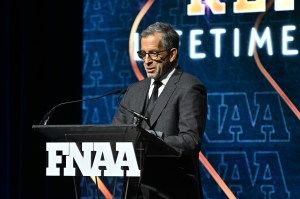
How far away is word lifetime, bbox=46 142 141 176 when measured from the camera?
1.94 m

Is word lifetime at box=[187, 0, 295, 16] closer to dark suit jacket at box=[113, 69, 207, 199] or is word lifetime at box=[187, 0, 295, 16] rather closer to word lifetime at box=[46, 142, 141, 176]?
dark suit jacket at box=[113, 69, 207, 199]

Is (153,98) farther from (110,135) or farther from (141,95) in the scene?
(110,135)

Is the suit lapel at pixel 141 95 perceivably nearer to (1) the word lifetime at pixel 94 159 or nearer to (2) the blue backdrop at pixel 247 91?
(1) the word lifetime at pixel 94 159

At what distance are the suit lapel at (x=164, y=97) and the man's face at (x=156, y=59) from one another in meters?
0.05

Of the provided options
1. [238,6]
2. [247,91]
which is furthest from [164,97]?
[238,6]

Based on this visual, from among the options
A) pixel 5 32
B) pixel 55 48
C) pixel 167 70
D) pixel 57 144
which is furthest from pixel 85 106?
pixel 57 144

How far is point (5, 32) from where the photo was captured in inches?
163

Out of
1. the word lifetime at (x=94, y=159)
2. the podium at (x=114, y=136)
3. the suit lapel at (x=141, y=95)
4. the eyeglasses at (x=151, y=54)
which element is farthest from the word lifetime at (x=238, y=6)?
the word lifetime at (x=94, y=159)

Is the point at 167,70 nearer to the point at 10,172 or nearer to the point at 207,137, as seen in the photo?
the point at 207,137

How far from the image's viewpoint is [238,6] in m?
3.97

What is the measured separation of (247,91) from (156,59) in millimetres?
1673

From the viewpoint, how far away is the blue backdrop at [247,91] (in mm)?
3818

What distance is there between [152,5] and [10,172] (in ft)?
4.76

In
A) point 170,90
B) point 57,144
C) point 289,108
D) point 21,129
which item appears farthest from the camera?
point 21,129
